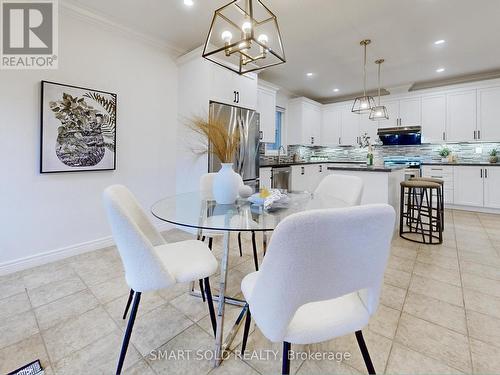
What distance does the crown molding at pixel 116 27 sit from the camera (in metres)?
2.52

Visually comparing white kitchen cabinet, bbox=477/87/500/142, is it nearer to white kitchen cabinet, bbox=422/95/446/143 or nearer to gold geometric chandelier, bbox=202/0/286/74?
white kitchen cabinet, bbox=422/95/446/143

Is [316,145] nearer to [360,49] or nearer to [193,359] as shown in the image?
[360,49]

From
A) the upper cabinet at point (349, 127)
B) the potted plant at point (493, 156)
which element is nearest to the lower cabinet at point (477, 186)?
the potted plant at point (493, 156)

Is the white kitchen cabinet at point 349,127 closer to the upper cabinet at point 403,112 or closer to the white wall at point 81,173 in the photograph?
the upper cabinet at point 403,112

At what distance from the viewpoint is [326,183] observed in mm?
2201

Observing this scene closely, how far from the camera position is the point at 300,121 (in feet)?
18.8

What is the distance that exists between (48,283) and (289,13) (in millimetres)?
3563

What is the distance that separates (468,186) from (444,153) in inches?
35.3

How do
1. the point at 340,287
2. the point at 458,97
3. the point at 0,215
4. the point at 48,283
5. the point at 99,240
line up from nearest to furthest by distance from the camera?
1. the point at 340,287
2. the point at 48,283
3. the point at 0,215
4. the point at 99,240
5. the point at 458,97

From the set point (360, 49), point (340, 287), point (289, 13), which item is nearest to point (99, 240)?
point (340, 287)

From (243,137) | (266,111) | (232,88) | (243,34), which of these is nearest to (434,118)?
(266,111)

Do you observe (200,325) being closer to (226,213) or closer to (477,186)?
(226,213)

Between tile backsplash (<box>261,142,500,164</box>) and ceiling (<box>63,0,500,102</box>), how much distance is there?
152 cm

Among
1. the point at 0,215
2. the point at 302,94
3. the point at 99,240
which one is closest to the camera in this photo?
the point at 0,215
